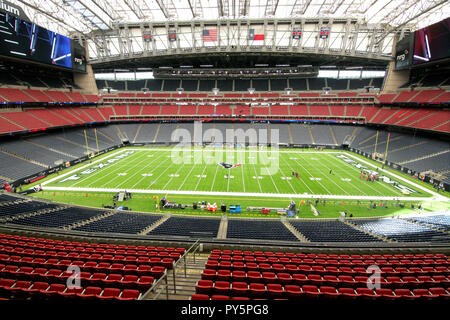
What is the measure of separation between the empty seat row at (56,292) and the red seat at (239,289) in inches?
104

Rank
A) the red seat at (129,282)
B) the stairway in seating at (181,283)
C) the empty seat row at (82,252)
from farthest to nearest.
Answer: the empty seat row at (82,252)
the stairway in seating at (181,283)
the red seat at (129,282)

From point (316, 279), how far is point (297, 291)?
151 cm

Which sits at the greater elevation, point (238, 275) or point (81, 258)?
point (238, 275)

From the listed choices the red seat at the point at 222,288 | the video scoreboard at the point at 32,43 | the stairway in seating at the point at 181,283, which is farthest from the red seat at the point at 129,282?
the video scoreboard at the point at 32,43

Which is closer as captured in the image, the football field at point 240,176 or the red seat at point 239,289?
the red seat at point 239,289

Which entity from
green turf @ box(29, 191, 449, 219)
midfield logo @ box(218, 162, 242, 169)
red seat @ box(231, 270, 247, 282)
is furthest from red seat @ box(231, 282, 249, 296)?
midfield logo @ box(218, 162, 242, 169)

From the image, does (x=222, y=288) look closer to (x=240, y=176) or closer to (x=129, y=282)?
(x=129, y=282)

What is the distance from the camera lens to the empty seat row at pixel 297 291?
5.64 meters

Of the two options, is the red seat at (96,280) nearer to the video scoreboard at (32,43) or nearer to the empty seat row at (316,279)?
the empty seat row at (316,279)

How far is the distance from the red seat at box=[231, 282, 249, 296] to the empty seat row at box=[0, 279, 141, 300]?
265 centimetres

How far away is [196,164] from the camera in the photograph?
1441 inches

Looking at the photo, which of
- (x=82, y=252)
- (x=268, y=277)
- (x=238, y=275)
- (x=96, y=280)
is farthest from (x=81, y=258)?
(x=268, y=277)

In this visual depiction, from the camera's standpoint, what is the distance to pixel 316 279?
7.12 meters
